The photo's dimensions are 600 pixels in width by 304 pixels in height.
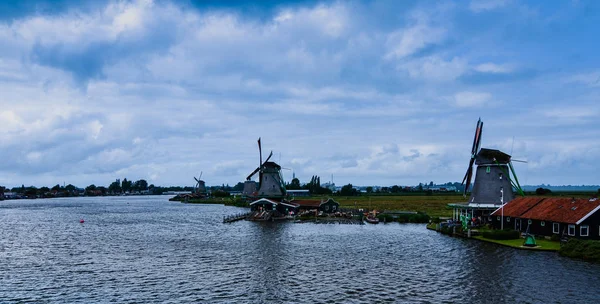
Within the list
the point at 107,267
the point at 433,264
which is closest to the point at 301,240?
the point at 433,264

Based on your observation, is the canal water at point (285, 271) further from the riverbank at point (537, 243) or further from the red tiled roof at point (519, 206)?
the red tiled roof at point (519, 206)

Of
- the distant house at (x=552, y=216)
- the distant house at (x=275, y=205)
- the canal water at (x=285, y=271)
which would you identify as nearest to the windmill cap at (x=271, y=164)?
the distant house at (x=275, y=205)

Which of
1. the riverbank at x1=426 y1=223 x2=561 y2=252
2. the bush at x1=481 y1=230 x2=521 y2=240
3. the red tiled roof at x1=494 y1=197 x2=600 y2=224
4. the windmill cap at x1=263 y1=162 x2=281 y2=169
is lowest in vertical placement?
the riverbank at x1=426 y1=223 x2=561 y2=252

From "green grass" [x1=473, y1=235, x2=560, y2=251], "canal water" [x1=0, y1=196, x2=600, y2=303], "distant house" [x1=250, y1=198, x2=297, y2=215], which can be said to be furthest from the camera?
"distant house" [x1=250, y1=198, x2=297, y2=215]

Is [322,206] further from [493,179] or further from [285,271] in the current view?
[285,271]

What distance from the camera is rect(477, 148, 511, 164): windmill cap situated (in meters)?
70.1

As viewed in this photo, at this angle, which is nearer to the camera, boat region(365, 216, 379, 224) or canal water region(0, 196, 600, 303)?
canal water region(0, 196, 600, 303)

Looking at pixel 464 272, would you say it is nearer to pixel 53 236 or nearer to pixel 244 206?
pixel 53 236

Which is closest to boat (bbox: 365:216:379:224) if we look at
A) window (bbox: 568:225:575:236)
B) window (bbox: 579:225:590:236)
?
window (bbox: 568:225:575:236)

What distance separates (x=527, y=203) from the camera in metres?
60.9

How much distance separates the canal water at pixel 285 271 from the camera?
1224 inches

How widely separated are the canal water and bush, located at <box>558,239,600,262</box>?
1.55 meters

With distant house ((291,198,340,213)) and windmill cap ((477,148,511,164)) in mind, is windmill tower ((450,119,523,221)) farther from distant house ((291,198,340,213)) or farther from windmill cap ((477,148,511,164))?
distant house ((291,198,340,213))

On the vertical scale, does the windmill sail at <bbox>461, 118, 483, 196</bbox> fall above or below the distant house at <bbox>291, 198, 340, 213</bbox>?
above
